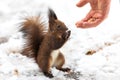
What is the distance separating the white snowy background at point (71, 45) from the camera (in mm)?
1169

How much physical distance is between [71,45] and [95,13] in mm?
142

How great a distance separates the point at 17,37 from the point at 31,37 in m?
0.08

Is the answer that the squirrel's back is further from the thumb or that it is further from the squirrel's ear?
the thumb

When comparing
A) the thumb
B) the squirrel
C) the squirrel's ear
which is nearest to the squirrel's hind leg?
the squirrel

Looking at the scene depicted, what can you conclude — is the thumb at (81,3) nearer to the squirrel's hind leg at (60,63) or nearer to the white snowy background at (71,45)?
the white snowy background at (71,45)

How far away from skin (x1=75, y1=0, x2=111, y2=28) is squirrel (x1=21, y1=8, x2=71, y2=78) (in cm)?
15

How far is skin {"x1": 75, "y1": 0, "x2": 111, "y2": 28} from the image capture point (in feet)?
4.14

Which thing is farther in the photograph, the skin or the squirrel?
the skin

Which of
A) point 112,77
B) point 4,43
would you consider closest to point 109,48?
point 112,77

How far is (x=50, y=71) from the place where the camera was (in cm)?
116

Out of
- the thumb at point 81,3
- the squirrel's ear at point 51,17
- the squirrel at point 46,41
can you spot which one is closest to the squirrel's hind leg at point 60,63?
the squirrel at point 46,41

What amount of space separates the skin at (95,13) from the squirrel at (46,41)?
15 cm

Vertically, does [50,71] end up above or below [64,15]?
below

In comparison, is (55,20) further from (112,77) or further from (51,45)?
(112,77)
